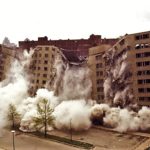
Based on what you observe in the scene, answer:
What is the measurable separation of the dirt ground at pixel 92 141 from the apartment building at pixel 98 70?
17.7 metres

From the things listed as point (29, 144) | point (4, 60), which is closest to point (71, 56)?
point (4, 60)

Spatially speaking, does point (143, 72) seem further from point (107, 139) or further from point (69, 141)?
point (69, 141)

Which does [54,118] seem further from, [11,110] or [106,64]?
[106,64]

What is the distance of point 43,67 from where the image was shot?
396 feet

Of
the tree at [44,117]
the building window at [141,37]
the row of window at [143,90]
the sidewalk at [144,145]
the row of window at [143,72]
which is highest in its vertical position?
the building window at [141,37]

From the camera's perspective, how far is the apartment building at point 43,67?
119m

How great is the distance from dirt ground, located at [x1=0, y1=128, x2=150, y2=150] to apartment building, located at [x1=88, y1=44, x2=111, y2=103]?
17659 millimetres

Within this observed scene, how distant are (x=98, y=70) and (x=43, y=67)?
21.1 metres

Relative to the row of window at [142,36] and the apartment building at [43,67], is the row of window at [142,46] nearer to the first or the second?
the row of window at [142,36]

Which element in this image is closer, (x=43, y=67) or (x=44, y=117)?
(x=44, y=117)

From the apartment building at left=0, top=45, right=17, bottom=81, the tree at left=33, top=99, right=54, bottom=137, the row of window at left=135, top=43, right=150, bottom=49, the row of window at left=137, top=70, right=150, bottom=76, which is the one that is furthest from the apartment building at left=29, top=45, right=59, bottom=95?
the row of window at left=137, top=70, right=150, bottom=76

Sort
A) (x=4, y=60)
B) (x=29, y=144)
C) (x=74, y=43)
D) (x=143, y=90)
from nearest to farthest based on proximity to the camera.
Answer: (x=29, y=144) → (x=143, y=90) → (x=4, y=60) → (x=74, y=43)

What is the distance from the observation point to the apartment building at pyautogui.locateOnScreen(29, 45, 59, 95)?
118875 mm

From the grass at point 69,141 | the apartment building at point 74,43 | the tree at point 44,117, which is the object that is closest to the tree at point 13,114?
the tree at point 44,117
